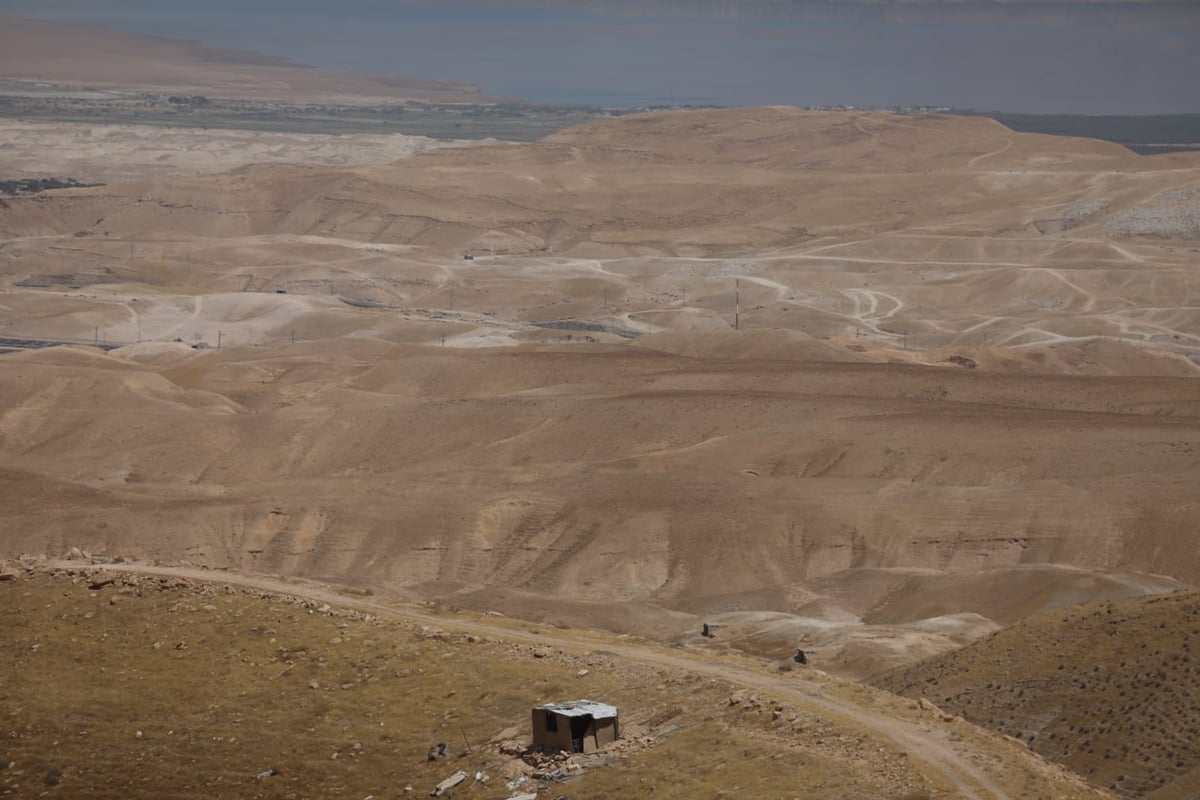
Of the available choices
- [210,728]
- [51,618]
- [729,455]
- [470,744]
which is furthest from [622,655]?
[729,455]

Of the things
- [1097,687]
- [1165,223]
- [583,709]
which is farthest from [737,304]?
[583,709]

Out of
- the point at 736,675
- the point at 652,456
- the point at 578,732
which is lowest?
the point at 652,456

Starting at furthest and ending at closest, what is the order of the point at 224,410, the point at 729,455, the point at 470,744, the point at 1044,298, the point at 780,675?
1. the point at 1044,298
2. the point at 224,410
3. the point at 729,455
4. the point at 780,675
5. the point at 470,744

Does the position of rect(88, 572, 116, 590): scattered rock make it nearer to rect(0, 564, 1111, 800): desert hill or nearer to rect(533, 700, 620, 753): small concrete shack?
rect(0, 564, 1111, 800): desert hill

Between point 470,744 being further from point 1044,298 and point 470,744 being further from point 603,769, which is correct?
point 1044,298

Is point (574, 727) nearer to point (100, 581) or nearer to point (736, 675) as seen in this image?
point (736, 675)

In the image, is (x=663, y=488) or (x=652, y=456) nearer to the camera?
(x=663, y=488)
